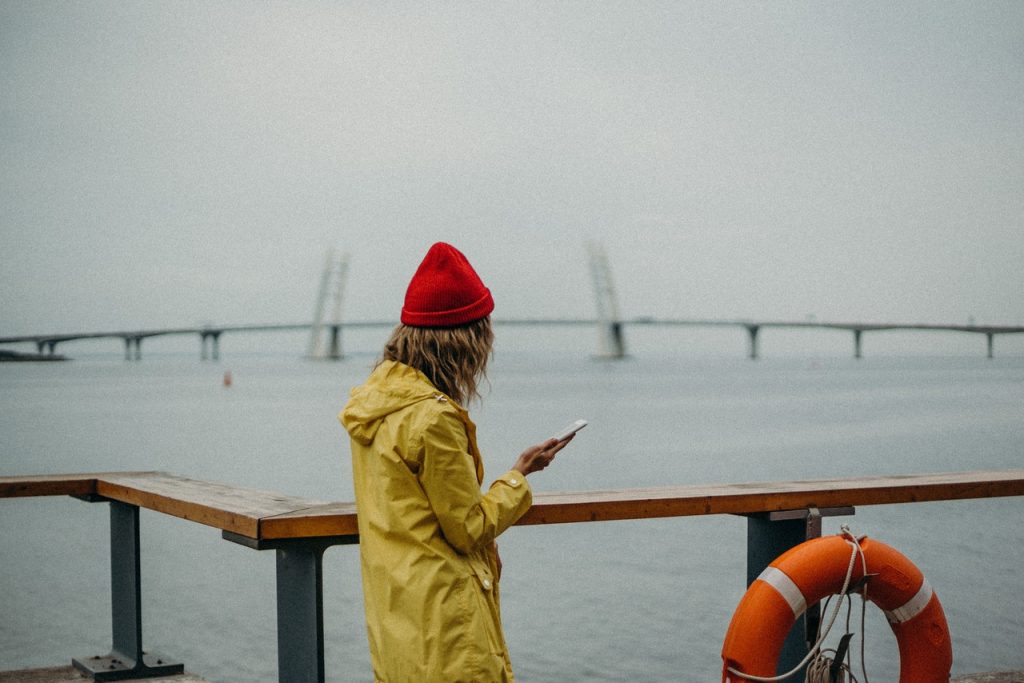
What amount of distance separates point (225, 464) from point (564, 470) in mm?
6817

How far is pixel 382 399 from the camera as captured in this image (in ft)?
4.99

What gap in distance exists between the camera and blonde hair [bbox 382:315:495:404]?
1.59 metres

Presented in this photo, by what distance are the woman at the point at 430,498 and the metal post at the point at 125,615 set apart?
1.14 m

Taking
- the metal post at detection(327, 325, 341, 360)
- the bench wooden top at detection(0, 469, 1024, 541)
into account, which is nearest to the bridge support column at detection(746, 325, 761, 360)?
the metal post at detection(327, 325, 341, 360)

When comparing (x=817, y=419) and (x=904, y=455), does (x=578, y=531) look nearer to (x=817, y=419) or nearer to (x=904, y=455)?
(x=904, y=455)

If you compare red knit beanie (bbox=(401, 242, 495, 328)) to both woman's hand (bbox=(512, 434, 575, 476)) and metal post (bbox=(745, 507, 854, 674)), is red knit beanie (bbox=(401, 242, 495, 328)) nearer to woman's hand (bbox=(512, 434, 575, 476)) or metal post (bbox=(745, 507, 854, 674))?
woman's hand (bbox=(512, 434, 575, 476))

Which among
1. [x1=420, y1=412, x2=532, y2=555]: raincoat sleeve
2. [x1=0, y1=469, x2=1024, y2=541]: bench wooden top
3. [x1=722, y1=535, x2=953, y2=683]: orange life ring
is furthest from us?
[x1=722, y1=535, x2=953, y2=683]: orange life ring

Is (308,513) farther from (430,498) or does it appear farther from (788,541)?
(788,541)

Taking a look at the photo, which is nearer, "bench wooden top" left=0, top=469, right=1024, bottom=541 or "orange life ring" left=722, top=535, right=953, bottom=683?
"bench wooden top" left=0, top=469, right=1024, bottom=541

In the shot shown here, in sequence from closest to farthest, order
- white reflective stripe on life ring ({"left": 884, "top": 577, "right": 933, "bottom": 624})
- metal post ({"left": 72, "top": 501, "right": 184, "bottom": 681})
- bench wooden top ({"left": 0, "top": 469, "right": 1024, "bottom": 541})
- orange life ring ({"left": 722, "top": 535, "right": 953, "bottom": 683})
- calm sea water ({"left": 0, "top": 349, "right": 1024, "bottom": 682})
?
bench wooden top ({"left": 0, "top": 469, "right": 1024, "bottom": 541}) → orange life ring ({"left": 722, "top": 535, "right": 953, "bottom": 683}) → white reflective stripe on life ring ({"left": 884, "top": 577, "right": 933, "bottom": 624}) → metal post ({"left": 72, "top": 501, "right": 184, "bottom": 681}) → calm sea water ({"left": 0, "top": 349, "right": 1024, "bottom": 682})

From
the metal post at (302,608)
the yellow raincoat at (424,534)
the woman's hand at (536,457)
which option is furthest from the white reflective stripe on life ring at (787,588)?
the metal post at (302,608)

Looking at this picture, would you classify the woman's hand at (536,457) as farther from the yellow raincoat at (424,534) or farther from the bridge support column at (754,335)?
the bridge support column at (754,335)

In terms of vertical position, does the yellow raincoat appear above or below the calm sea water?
above

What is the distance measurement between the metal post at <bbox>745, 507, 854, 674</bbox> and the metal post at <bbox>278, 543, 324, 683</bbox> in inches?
38.7
